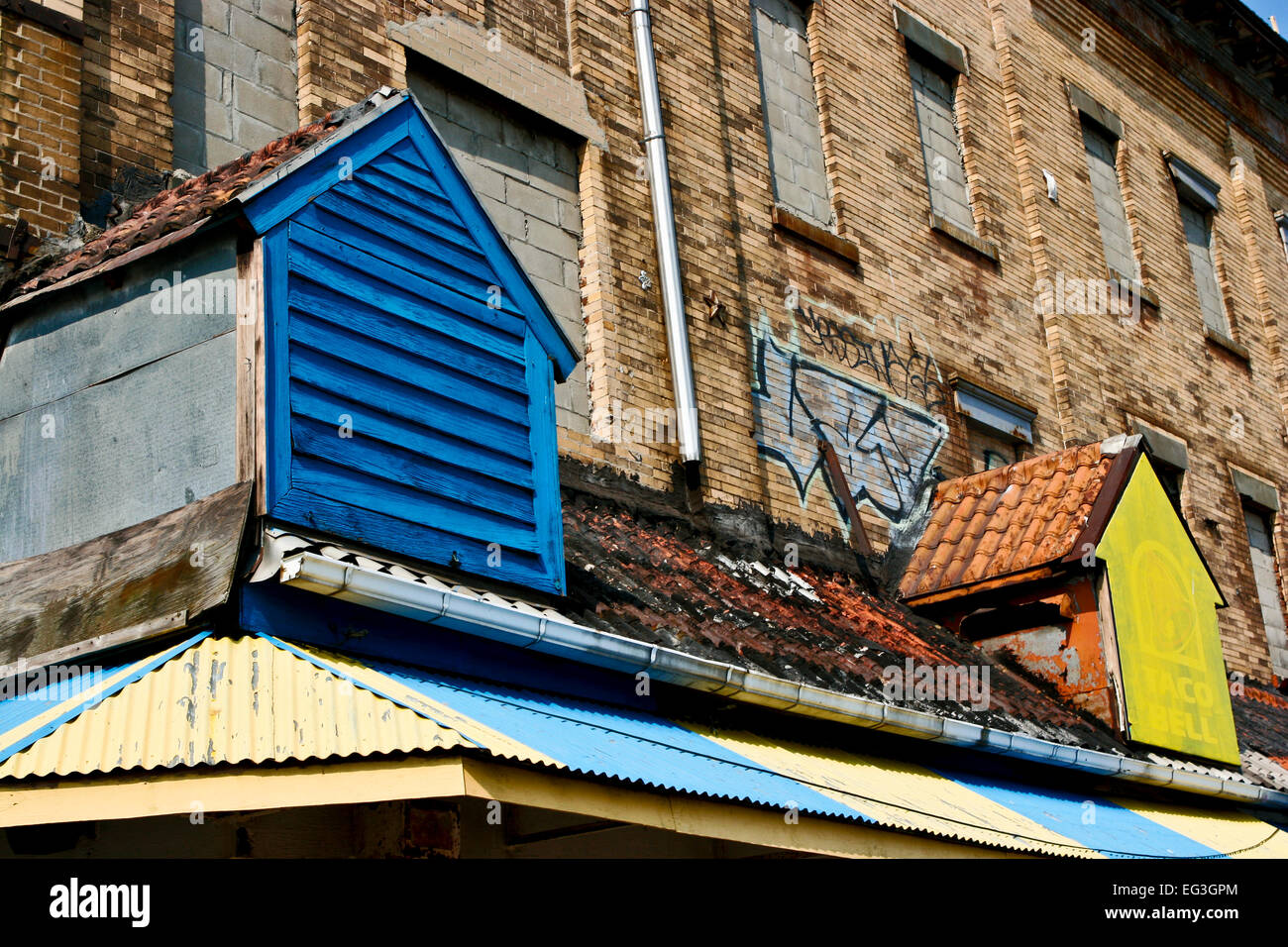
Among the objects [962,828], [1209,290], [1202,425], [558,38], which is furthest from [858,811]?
[1209,290]

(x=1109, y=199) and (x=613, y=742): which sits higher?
(x=1109, y=199)

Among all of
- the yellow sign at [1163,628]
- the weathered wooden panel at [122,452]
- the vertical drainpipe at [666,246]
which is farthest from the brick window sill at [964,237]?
the weathered wooden panel at [122,452]

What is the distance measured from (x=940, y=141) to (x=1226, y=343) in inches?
214

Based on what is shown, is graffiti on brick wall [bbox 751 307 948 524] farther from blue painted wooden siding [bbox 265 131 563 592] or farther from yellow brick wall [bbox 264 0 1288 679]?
blue painted wooden siding [bbox 265 131 563 592]

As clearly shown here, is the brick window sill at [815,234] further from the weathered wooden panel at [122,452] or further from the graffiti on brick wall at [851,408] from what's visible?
the weathered wooden panel at [122,452]

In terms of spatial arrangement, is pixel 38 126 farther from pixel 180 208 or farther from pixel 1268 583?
pixel 1268 583

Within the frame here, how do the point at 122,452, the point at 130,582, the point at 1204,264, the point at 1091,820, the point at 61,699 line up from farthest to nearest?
the point at 1204,264, the point at 1091,820, the point at 122,452, the point at 130,582, the point at 61,699

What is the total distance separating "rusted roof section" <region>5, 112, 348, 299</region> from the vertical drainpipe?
151 inches

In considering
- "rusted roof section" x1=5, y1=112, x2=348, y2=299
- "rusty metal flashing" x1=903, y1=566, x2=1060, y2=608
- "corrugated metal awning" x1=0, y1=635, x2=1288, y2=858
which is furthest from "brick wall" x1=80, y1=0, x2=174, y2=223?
"rusty metal flashing" x1=903, y1=566, x2=1060, y2=608

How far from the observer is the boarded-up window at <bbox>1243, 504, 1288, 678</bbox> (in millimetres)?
17172

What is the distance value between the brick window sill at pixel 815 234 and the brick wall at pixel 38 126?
6107 millimetres

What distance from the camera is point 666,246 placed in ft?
36.3

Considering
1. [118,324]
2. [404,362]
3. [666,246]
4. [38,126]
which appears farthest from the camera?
[666,246]

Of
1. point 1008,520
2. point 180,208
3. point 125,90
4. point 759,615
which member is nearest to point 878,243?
point 1008,520
